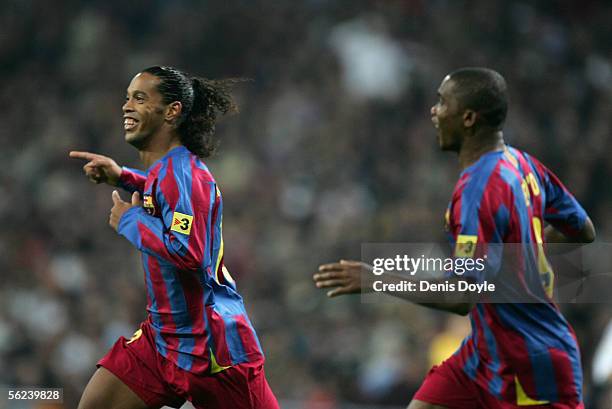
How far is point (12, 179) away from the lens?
1123 cm

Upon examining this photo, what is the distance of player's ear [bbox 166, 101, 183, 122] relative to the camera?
4898mm

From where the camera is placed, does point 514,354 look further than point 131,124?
No

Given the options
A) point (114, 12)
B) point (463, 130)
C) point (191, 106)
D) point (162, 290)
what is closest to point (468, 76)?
point (463, 130)

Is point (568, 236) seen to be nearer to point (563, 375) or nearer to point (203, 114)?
point (563, 375)

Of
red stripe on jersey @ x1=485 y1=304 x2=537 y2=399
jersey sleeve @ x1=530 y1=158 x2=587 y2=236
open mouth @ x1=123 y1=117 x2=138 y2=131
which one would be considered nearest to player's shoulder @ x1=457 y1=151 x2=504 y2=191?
jersey sleeve @ x1=530 y1=158 x2=587 y2=236

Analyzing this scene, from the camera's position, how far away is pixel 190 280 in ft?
15.4

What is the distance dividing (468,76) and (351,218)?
5.82m

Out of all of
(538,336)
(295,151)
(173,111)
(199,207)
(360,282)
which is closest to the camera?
(360,282)

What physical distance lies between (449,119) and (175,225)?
50.2 inches

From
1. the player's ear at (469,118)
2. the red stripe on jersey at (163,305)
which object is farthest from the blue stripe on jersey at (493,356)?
the red stripe on jersey at (163,305)

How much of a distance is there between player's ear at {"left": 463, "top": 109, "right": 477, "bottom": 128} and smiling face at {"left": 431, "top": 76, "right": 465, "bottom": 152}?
13 mm

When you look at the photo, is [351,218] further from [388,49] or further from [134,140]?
[134,140]

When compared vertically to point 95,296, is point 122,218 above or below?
above

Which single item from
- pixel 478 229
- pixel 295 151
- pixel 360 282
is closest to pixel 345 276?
pixel 360 282
